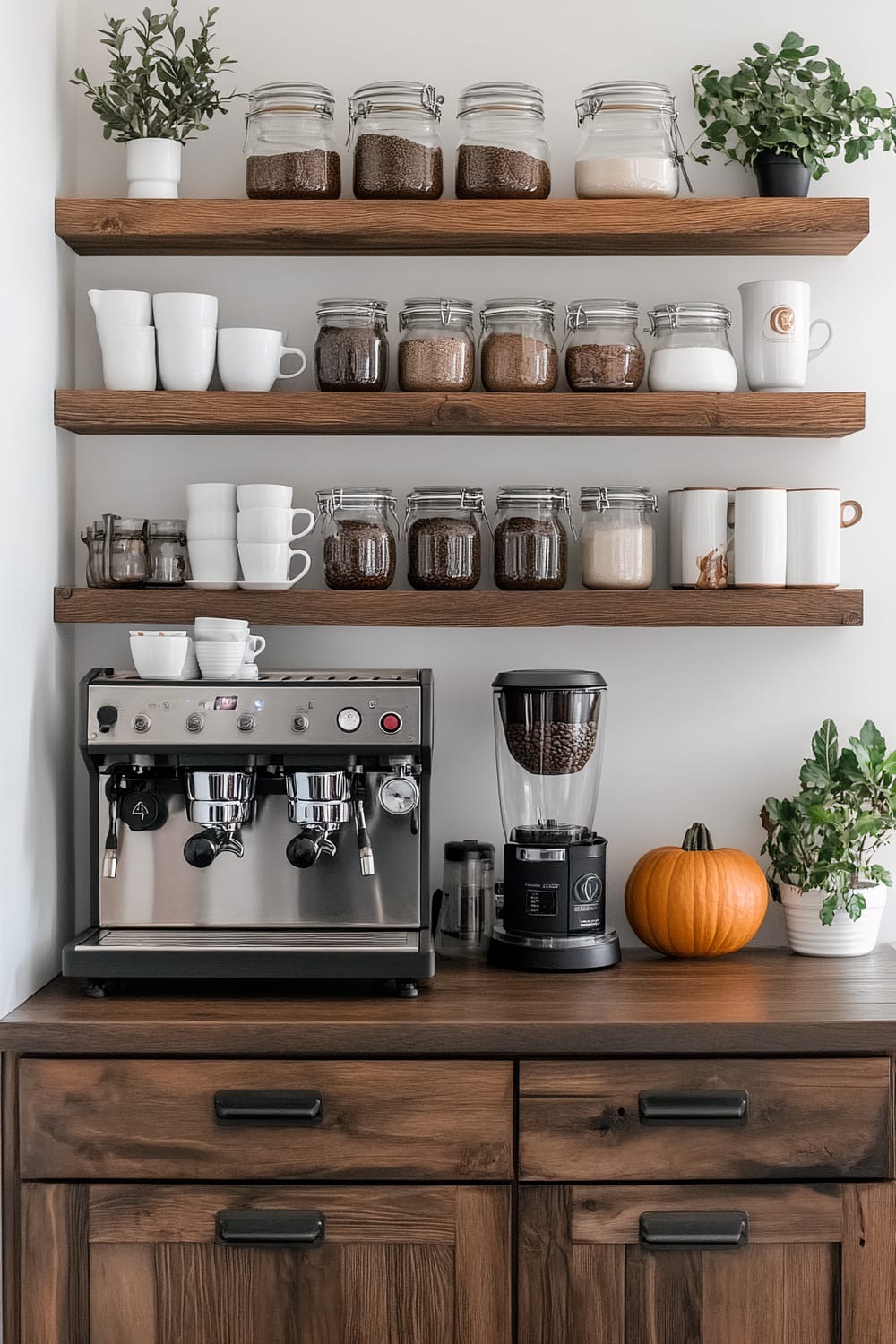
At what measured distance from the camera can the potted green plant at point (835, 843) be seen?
6.88ft

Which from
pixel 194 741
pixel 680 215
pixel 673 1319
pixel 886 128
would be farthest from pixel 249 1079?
pixel 886 128

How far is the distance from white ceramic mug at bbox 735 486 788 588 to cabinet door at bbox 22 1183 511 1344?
39.5 inches

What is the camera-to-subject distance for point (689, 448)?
226 centimetres

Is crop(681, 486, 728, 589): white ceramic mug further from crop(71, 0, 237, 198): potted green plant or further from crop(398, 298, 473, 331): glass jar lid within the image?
crop(71, 0, 237, 198): potted green plant

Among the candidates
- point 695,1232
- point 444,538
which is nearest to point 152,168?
point 444,538

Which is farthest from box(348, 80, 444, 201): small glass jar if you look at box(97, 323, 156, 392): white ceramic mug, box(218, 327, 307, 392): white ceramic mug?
box(97, 323, 156, 392): white ceramic mug

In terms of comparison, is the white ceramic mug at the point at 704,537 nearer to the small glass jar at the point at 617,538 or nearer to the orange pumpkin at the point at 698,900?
the small glass jar at the point at 617,538

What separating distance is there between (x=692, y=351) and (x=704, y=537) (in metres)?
0.30

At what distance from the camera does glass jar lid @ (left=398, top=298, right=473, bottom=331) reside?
2.09 meters

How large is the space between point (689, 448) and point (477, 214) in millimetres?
528

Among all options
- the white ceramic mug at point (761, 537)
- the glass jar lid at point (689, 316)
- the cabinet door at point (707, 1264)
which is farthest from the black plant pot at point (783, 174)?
the cabinet door at point (707, 1264)

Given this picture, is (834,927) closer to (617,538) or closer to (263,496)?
(617,538)

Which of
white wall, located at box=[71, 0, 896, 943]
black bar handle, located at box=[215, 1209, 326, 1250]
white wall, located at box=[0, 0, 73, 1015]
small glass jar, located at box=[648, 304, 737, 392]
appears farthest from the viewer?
white wall, located at box=[71, 0, 896, 943]

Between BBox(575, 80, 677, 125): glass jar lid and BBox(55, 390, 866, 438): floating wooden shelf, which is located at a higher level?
BBox(575, 80, 677, 125): glass jar lid
